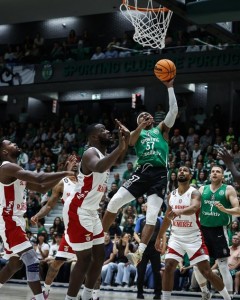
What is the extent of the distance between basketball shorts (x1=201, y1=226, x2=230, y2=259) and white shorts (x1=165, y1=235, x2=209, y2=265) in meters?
0.96

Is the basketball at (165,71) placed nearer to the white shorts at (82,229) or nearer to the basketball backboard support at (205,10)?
the basketball backboard support at (205,10)

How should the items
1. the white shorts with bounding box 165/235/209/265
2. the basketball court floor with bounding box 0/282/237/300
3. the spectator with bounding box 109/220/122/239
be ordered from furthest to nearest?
1. the spectator with bounding box 109/220/122/239
2. the basketball court floor with bounding box 0/282/237/300
3. the white shorts with bounding box 165/235/209/265

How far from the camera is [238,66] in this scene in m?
22.4

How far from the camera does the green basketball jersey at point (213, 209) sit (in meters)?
10.8

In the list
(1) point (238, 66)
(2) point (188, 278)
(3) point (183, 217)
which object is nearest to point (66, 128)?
(1) point (238, 66)

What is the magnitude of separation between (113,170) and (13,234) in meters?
15.7

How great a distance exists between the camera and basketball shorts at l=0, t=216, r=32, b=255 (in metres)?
8.16

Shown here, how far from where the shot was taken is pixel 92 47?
88.1ft

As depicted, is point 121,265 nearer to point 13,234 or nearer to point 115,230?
point 115,230

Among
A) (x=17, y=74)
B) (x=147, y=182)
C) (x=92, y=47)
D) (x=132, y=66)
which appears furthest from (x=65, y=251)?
(x=17, y=74)

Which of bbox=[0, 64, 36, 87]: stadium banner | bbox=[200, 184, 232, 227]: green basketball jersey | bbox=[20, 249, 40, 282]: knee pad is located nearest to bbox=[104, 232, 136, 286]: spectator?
bbox=[200, 184, 232, 227]: green basketball jersey

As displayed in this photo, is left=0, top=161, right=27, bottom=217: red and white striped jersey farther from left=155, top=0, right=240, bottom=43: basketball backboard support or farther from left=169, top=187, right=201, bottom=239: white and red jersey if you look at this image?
left=155, top=0, right=240, bottom=43: basketball backboard support

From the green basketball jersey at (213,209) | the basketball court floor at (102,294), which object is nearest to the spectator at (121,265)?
the basketball court floor at (102,294)

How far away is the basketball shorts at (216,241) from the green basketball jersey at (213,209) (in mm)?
92
